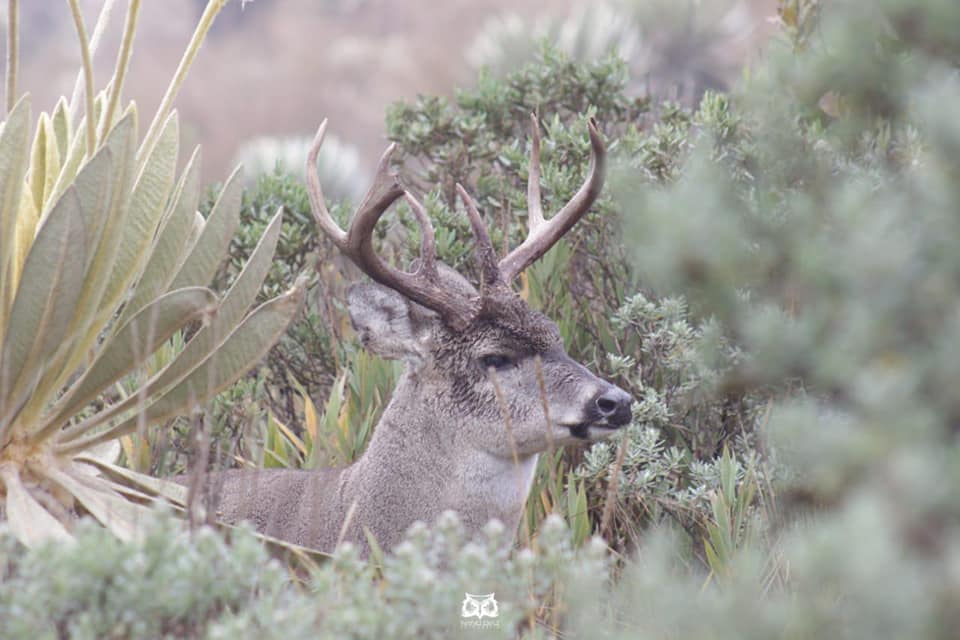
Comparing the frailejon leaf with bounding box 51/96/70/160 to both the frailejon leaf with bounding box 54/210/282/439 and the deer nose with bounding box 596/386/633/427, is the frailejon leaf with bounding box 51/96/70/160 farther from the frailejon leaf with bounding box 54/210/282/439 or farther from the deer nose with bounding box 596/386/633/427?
the deer nose with bounding box 596/386/633/427

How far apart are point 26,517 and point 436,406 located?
5.03ft

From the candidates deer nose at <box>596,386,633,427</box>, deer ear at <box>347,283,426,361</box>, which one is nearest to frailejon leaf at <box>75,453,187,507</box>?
deer ear at <box>347,283,426,361</box>

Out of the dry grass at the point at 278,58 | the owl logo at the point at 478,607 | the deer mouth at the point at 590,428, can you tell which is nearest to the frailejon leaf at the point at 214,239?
the deer mouth at the point at 590,428

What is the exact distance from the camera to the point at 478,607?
9.15ft

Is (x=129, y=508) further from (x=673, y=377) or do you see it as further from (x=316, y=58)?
(x=316, y=58)

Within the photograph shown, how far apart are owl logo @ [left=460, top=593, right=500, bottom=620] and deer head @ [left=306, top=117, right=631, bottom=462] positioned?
5.43 feet

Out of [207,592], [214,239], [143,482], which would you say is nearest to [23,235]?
[214,239]

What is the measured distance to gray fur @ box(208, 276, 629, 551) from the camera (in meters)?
4.46

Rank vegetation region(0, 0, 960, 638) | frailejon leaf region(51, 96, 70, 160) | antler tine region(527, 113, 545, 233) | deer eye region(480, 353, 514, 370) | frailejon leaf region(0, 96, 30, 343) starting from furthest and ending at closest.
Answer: antler tine region(527, 113, 545, 233) < deer eye region(480, 353, 514, 370) < frailejon leaf region(51, 96, 70, 160) < frailejon leaf region(0, 96, 30, 343) < vegetation region(0, 0, 960, 638)

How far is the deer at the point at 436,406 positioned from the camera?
14.6ft

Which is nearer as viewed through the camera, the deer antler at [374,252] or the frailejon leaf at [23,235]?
the frailejon leaf at [23,235]

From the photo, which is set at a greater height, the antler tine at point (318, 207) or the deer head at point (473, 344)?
the antler tine at point (318, 207)

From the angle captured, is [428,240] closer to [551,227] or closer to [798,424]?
[551,227]

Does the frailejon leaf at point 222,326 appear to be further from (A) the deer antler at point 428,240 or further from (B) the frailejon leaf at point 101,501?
(A) the deer antler at point 428,240
